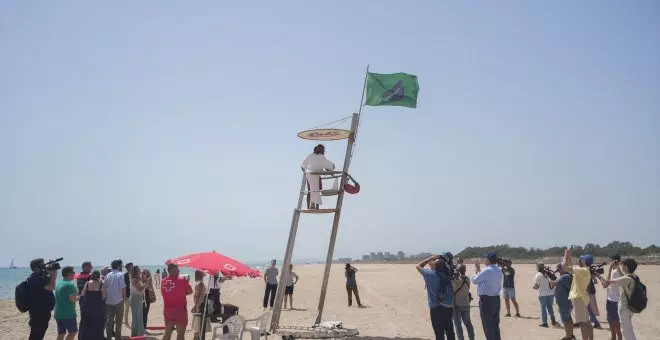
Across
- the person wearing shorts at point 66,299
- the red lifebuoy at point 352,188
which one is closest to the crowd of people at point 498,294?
the red lifebuoy at point 352,188

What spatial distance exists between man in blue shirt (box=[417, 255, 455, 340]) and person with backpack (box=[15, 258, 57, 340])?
6187 mm

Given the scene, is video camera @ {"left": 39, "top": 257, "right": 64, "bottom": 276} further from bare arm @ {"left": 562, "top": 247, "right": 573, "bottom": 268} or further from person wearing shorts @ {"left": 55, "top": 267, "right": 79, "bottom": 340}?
bare arm @ {"left": 562, "top": 247, "right": 573, "bottom": 268}

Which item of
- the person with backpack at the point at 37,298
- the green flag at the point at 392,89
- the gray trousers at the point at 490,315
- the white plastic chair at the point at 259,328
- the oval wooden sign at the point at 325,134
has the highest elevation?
the green flag at the point at 392,89

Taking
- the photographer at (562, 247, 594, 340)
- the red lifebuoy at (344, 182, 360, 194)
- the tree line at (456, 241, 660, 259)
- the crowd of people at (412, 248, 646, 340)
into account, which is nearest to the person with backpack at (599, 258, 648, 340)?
the crowd of people at (412, 248, 646, 340)

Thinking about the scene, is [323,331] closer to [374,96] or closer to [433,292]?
[433,292]

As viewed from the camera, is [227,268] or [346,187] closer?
[227,268]

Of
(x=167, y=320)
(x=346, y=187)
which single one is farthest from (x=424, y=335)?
(x=167, y=320)

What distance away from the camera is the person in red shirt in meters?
9.37

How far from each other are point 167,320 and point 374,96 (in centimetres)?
695

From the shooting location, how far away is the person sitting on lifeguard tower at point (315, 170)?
480 inches

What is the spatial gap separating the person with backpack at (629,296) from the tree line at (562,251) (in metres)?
45.0

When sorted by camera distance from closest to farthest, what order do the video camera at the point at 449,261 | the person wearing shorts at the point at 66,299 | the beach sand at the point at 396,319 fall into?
1. the video camera at the point at 449,261
2. the person wearing shorts at the point at 66,299
3. the beach sand at the point at 396,319

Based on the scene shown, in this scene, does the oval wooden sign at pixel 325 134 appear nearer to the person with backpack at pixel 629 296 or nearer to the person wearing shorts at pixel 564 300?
the person wearing shorts at pixel 564 300

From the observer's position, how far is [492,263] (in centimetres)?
880
